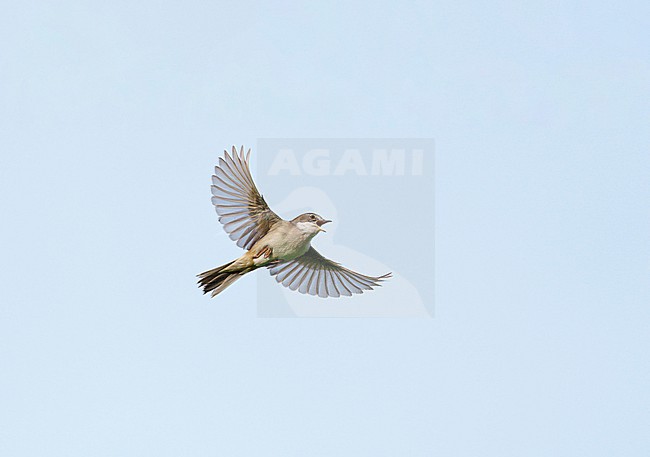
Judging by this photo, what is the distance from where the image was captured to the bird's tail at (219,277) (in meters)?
10.6

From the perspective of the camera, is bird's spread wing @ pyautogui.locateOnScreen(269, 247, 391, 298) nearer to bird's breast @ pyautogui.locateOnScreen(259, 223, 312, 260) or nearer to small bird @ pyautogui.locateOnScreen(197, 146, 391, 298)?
small bird @ pyautogui.locateOnScreen(197, 146, 391, 298)

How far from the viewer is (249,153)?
10.5 m

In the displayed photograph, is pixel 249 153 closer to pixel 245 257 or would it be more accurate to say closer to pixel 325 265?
pixel 245 257

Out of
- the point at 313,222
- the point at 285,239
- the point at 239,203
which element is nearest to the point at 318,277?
the point at 285,239

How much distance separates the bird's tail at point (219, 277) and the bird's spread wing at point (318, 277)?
0.88m

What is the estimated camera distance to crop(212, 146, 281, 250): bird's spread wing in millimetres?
10555

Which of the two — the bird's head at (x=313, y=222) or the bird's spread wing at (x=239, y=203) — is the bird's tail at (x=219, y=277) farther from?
the bird's head at (x=313, y=222)

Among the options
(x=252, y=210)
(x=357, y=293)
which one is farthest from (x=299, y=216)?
(x=357, y=293)

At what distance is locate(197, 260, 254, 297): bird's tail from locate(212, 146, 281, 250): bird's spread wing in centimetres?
34

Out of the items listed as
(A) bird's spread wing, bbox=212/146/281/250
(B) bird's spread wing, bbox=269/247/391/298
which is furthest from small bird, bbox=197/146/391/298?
(B) bird's spread wing, bbox=269/247/391/298

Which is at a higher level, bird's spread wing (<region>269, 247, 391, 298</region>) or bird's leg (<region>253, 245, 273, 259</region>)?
bird's leg (<region>253, 245, 273, 259</region>)

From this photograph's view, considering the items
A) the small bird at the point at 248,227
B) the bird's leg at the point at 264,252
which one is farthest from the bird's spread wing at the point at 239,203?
the bird's leg at the point at 264,252

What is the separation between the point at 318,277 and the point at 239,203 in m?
1.57

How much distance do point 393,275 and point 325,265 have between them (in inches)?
32.5
